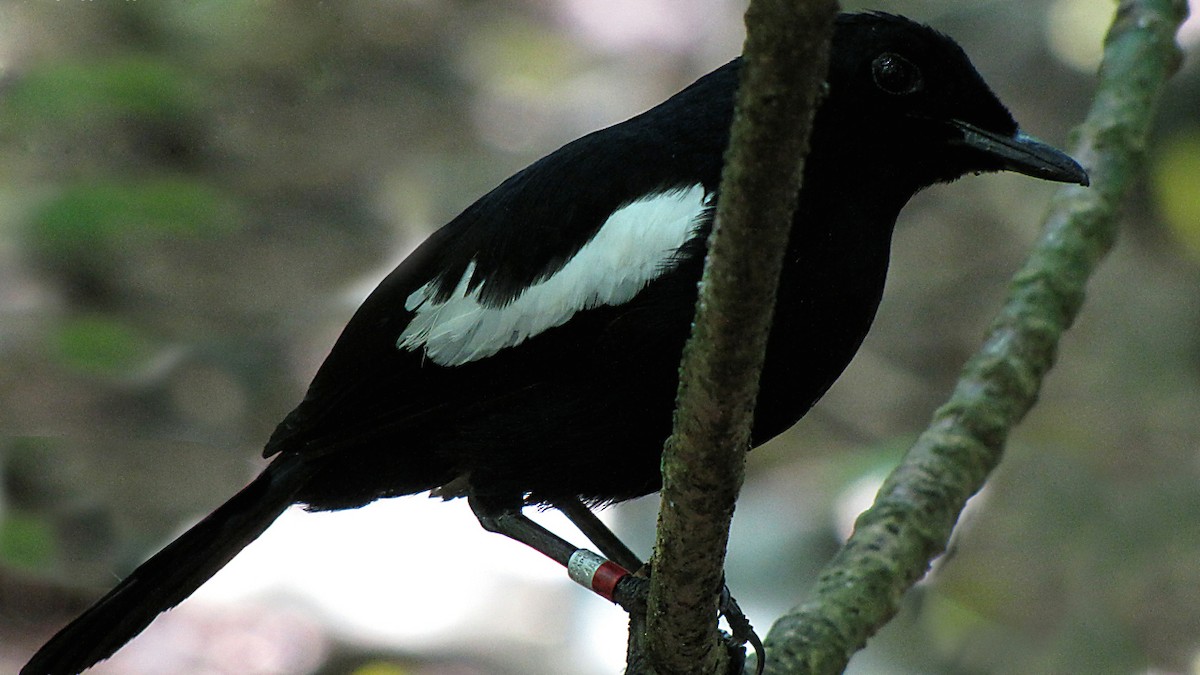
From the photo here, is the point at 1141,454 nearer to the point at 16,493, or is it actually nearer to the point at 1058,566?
the point at 1058,566

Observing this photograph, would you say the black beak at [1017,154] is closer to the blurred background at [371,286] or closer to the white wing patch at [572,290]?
the white wing patch at [572,290]

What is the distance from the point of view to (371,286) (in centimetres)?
583

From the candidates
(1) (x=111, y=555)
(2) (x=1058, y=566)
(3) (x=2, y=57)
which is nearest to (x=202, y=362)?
(1) (x=111, y=555)

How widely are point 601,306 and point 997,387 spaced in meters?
1.24

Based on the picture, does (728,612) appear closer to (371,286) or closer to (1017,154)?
(1017,154)

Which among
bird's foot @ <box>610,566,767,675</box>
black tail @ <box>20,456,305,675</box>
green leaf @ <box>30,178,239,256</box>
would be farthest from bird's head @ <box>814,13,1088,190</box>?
green leaf @ <box>30,178,239,256</box>

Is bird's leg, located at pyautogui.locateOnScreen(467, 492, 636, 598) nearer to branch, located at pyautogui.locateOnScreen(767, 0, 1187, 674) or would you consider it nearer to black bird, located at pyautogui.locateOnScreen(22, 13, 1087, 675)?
black bird, located at pyautogui.locateOnScreen(22, 13, 1087, 675)

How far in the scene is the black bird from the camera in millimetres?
2525

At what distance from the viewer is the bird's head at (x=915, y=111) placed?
267cm

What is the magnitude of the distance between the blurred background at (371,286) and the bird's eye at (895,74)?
1947 millimetres

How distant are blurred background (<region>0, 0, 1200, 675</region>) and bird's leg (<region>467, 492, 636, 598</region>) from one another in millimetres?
1731

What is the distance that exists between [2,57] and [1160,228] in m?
4.96

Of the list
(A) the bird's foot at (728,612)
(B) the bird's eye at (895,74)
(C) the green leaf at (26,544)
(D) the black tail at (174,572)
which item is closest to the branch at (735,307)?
(A) the bird's foot at (728,612)

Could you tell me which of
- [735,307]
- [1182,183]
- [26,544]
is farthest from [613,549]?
[1182,183]
